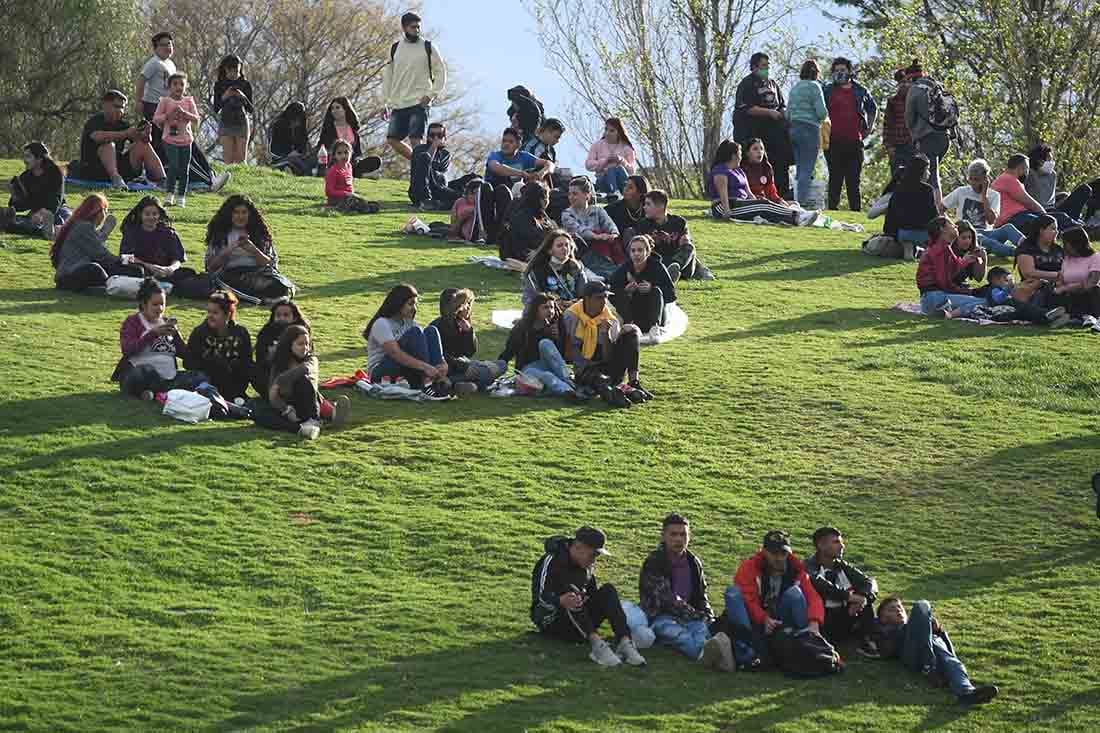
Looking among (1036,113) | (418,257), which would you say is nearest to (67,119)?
(418,257)

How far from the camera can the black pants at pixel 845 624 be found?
→ 14.0 m

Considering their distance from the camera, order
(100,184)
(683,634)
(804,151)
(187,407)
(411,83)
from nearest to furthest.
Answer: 1. (683,634)
2. (187,407)
3. (100,184)
4. (411,83)
5. (804,151)

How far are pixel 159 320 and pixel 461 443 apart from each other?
2993mm

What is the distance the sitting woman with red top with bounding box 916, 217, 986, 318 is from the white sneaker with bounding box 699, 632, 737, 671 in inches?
434

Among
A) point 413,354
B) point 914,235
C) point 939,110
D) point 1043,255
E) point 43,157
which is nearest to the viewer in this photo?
point 413,354

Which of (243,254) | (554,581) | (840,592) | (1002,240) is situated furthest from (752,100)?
(554,581)

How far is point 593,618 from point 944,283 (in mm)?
11354

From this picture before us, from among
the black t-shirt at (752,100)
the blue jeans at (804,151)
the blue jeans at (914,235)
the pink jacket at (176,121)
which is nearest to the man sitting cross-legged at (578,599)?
the pink jacket at (176,121)

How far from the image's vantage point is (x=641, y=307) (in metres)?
21.0

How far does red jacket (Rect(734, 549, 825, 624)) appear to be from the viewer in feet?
44.7

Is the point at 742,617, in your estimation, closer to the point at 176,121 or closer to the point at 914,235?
the point at 176,121

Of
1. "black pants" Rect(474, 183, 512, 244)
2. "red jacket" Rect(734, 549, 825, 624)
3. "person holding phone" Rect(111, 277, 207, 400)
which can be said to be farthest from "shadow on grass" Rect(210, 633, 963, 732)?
"black pants" Rect(474, 183, 512, 244)

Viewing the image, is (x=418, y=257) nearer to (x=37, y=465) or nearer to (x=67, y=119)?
(x=37, y=465)

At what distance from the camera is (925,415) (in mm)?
19422
